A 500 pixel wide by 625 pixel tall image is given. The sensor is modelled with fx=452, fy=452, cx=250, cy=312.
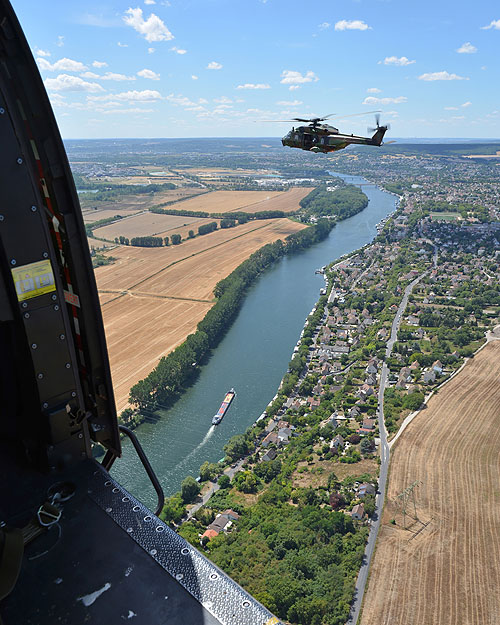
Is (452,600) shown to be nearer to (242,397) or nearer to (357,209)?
(242,397)

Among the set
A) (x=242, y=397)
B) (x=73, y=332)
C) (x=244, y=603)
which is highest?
(x=73, y=332)

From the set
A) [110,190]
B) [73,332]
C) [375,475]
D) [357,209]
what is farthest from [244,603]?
[110,190]

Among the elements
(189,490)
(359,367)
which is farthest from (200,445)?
(359,367)

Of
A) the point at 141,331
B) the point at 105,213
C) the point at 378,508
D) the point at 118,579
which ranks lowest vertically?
the point at 378,508

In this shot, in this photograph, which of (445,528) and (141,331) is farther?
(141,331)

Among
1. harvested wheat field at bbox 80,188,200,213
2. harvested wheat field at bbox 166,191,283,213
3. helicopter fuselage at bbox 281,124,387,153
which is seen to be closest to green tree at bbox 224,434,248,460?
helicopter fuselage at bbox 281,124,387,153

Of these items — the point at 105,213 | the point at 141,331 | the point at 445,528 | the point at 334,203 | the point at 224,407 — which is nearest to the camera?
the point at 445,528

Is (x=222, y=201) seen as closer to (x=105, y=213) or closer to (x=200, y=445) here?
(x=105, y=213)
